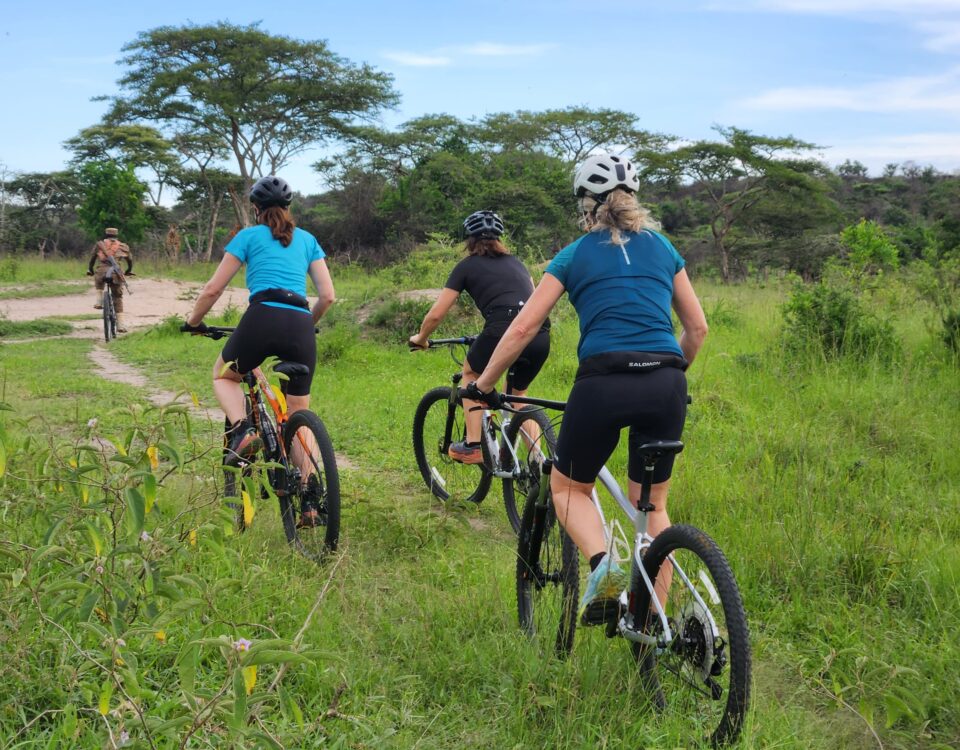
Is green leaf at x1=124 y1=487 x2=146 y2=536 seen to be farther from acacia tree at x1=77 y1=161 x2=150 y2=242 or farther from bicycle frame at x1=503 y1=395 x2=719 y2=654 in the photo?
acacia tree at x1=77 y1=161 x2=150 y2=242

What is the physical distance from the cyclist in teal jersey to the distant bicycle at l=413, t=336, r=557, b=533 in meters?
0.92

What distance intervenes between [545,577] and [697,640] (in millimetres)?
955

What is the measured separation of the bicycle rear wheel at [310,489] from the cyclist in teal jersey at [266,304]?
0.21 meters

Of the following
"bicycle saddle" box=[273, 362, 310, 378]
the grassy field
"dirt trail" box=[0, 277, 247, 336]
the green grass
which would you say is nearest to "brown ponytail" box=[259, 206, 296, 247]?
"bicycle saddle" box=[273, 362, 310, 378]

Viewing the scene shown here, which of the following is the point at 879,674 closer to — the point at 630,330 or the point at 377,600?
the point at 630,330

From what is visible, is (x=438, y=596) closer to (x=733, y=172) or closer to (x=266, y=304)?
(x=266, y=304)

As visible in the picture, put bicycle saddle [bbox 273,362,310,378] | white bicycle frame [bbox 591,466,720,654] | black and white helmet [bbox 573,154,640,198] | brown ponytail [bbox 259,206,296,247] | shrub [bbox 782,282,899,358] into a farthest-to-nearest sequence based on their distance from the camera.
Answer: shrub [bbox 782,282,899,358] → brown ponytail [bbox 259,206,296,247] → bicycle saddle [bbox 273,362,310,378] → black and white helmet [bbox 573,154,640,198] → white bicycle frame [bbox 591,466,720,654]

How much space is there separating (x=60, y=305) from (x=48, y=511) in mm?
19816

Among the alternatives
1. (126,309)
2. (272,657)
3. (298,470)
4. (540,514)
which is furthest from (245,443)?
(126,309)

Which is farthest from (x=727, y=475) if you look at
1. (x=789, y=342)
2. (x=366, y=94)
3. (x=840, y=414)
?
(x=366, y=94)

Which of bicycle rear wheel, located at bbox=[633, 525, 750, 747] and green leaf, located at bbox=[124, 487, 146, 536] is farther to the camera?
bicycle rear wheel, located at bbox=[633, 525, 750, 747]

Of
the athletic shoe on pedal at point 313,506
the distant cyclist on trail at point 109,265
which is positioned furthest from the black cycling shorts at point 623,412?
the distant cyclist on trail at point 109,265

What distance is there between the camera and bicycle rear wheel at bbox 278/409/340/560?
14.5 feet

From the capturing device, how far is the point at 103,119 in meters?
34.5
